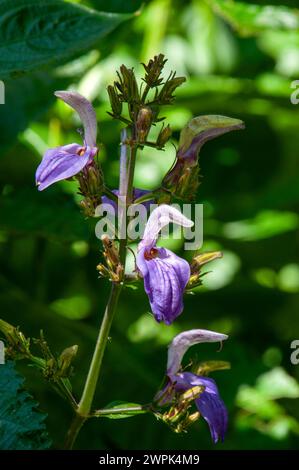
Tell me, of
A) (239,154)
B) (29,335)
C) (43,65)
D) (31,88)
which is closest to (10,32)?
(43,65)

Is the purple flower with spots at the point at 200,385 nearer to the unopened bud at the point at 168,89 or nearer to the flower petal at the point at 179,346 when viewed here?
the flower petal at the point at 179,346

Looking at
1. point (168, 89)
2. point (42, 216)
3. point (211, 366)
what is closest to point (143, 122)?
point (168, 89)

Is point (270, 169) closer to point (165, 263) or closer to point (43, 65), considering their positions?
point (43, 65)

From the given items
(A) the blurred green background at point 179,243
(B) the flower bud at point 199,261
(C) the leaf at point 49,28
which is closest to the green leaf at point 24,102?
(A) the blurred green background at point 179,243

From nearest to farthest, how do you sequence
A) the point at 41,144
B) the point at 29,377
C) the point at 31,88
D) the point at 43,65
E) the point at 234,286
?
the point at 43,65 → the point at 29,377 → the point at 31,88 → the point at 41,144 → the point at 234,286

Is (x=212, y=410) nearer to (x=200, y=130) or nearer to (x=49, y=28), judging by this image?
(x=200, y=130)

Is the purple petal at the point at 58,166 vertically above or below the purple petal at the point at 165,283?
above

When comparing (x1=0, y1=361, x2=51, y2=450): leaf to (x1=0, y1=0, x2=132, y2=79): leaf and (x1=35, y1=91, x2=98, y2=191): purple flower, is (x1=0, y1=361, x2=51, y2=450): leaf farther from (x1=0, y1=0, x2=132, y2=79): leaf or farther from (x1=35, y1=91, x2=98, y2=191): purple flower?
(x1=0, y1=0, x2=132, y2=79): leaf
